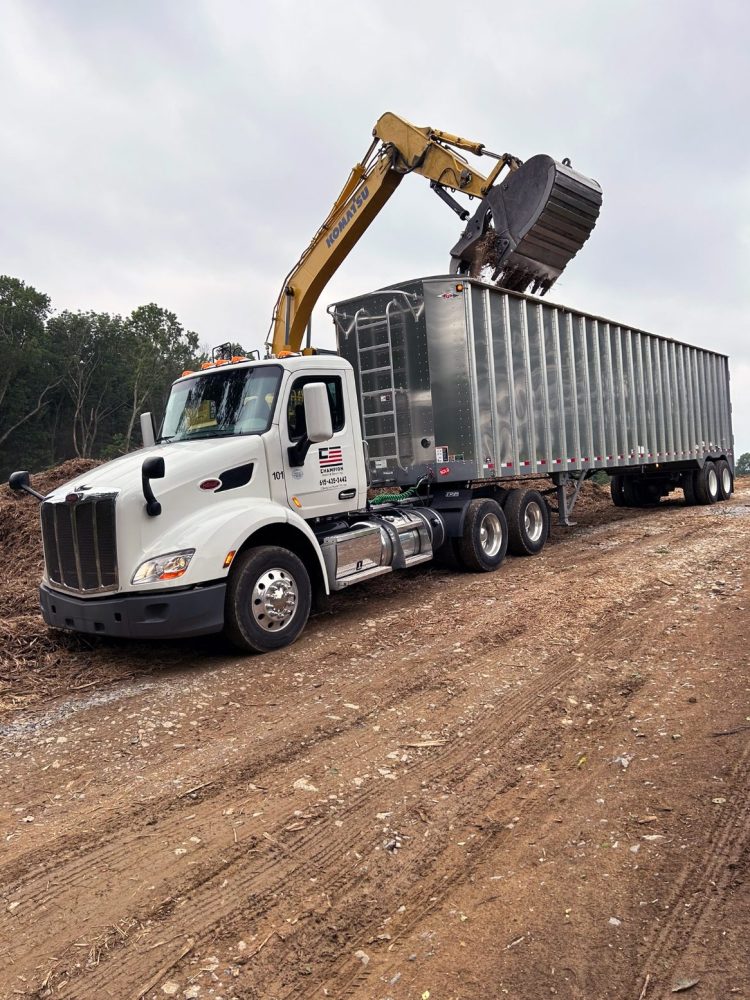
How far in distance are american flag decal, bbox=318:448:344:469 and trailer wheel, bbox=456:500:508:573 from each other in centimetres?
252

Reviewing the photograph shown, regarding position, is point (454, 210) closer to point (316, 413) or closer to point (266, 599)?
point (316, 413)

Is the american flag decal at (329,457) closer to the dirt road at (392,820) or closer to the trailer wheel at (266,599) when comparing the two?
the trailer wheel at (266,599)

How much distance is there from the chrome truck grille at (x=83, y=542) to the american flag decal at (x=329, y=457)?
2228 millimetres

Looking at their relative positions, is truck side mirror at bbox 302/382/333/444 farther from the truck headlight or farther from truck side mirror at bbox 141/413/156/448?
truck side mirror at bbox 141/413/156/448

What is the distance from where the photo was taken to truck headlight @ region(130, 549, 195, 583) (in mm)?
5641

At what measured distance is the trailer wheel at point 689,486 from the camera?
17.6 metres

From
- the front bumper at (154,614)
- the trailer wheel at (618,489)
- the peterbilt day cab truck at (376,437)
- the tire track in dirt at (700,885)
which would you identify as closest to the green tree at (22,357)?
the trailer wheel at (618,489)

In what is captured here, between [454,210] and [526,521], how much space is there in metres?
4.86

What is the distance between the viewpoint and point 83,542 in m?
5.86

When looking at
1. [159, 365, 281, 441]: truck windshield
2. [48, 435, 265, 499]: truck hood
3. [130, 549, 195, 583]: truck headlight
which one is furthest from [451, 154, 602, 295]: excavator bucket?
[130, 549, 195, 583]: truck headlight

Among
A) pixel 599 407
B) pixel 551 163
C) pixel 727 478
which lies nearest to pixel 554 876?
pixel 551 163

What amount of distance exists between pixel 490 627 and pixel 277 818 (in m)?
3.53

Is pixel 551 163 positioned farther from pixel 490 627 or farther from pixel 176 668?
pixel 176 668

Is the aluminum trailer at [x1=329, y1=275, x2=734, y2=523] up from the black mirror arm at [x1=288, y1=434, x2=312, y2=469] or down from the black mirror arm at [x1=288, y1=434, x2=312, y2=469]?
up
